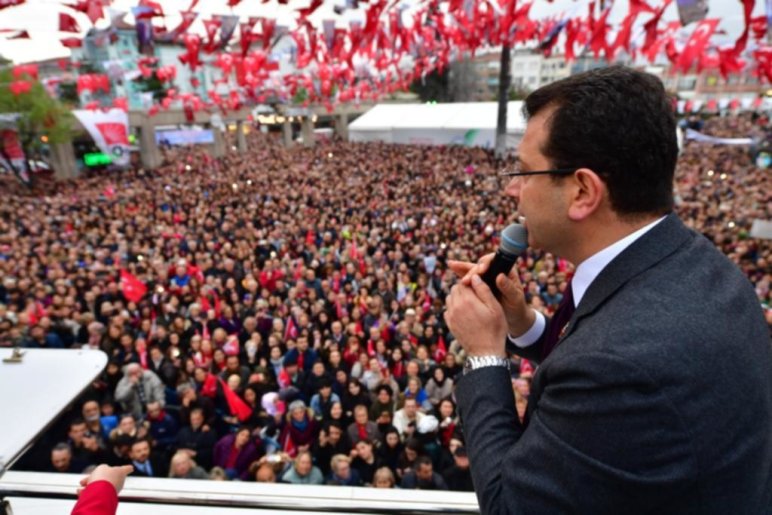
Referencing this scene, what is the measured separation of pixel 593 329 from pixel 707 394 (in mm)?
215

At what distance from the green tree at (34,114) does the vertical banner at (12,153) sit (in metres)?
0.12

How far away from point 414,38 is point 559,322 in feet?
60.8

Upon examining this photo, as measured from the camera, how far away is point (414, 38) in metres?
17.8

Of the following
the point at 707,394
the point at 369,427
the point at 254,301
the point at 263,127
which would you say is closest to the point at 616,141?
the point at 707,394

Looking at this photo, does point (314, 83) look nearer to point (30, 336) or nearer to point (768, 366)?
point (30, 336)

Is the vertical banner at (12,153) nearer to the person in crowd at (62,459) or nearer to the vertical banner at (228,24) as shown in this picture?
the vertical banner at (228,24)

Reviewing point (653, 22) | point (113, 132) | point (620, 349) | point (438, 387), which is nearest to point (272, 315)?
point (438, 387)

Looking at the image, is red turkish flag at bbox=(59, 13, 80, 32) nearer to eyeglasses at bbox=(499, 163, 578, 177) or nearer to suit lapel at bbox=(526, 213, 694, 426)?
eyeglasses at bbox=(499, 163, 578, 177)

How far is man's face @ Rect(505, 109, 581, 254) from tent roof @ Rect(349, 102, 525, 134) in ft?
82.8

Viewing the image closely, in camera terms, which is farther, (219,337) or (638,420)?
(219,337)

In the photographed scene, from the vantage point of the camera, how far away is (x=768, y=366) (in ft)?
3.22

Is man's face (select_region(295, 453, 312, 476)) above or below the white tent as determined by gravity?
above

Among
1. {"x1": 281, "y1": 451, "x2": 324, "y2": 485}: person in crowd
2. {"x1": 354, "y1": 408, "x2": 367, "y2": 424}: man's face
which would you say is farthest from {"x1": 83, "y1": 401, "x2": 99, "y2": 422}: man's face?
{"x1": 354, "y1": 408, "x2": 367, "y2": 424}: man's face

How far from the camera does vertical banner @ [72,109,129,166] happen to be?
2277 cm
